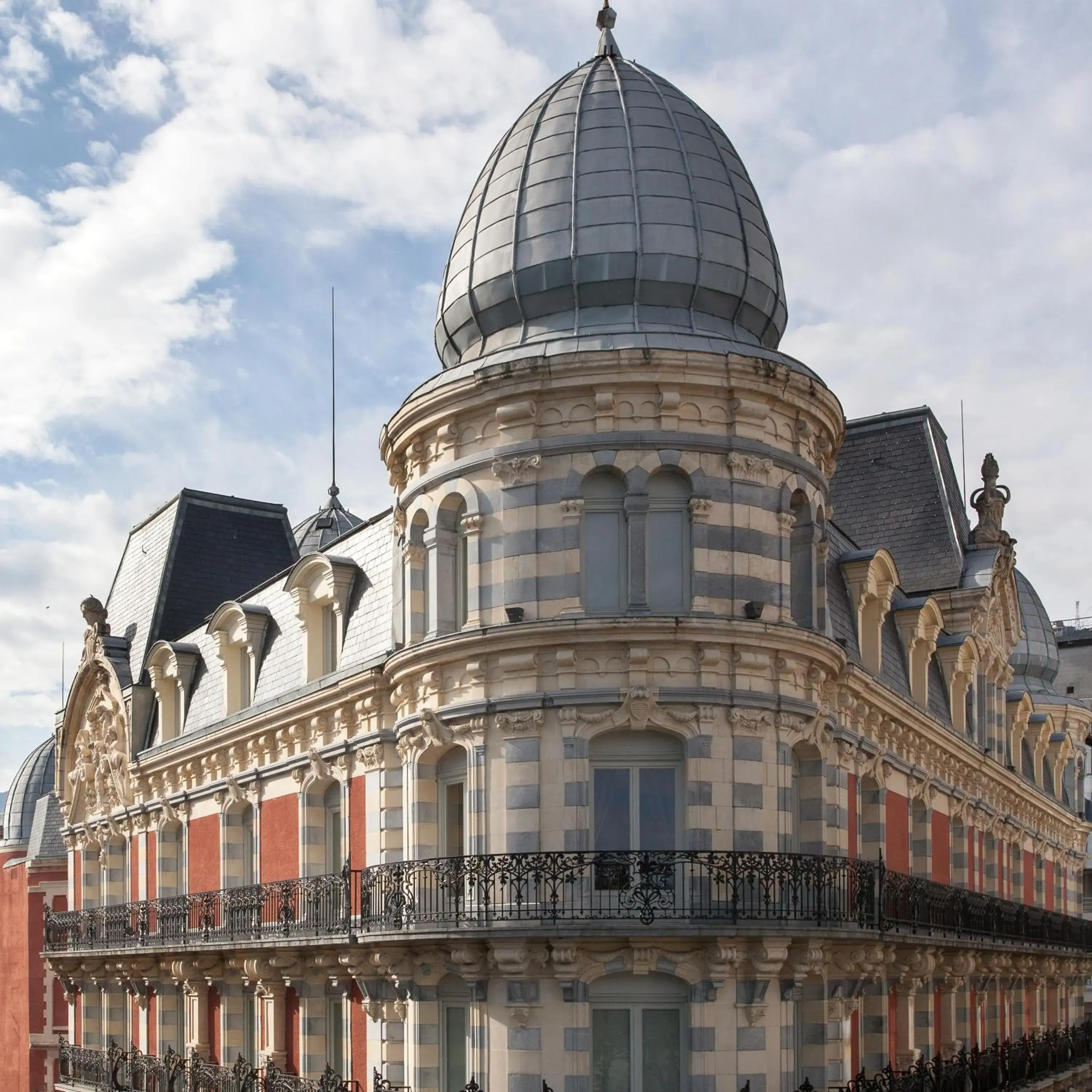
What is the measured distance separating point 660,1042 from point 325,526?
24.8m

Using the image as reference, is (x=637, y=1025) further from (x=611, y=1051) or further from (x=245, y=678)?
(x=245, y=678)

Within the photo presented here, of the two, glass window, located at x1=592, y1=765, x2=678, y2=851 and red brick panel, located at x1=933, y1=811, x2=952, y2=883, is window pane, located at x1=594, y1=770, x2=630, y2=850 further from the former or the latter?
red brick panel, located at x1=933, y1=811, x2=952, y2=883

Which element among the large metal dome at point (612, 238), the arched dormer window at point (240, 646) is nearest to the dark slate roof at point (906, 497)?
the large metal dome at point (612, 238)

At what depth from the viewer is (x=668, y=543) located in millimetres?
21094

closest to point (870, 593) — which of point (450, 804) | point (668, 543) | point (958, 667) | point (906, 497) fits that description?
point (958, 667)

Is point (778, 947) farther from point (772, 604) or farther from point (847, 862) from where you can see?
point (772, 604)

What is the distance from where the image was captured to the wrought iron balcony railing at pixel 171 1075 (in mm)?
25422

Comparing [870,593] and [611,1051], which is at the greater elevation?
[870,593]

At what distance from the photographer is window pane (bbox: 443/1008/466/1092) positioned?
21.1 meters

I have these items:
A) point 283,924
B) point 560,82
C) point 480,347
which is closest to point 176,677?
point 283,924

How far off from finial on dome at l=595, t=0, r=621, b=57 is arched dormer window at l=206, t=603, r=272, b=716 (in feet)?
39.0

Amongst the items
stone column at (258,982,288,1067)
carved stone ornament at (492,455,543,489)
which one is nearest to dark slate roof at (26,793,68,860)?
stone column at (258,982,288,1067)

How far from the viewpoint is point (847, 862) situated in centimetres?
Answer: 2102

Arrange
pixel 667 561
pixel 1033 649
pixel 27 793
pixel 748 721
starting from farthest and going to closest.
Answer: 1. pixel 27 793
2. pixel 1033 649
3. pixel 667 561
4. pixel 748 721
